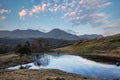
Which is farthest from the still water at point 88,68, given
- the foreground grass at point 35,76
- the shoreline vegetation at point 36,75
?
the foreground grass at point 35,76

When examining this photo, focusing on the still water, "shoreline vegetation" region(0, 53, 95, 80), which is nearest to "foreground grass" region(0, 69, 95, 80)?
"shoreline vegetation" region(0, 53, 95, 80)

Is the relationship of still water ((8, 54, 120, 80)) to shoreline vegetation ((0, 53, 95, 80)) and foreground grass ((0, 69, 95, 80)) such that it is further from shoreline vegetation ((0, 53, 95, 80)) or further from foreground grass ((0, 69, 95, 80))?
foreground grass ((0, 69, 95, 80))

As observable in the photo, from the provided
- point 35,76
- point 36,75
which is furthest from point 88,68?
point 35,76

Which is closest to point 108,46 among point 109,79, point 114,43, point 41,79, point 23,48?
point 114,43

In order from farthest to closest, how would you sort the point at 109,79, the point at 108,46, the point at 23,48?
the point at 108,46
the point at 23,48
the point at 109,79

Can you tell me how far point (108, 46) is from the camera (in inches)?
7466

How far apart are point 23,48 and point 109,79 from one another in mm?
104137

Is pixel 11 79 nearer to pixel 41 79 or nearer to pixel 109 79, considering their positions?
pixel 41 79

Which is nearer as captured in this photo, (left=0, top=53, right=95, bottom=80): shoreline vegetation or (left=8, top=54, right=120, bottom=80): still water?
(left=0, top=53, right=95, bottom=80): shoreline vegetation

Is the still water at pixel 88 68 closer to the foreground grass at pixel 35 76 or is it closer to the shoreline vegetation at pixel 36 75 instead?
the shoreline vegetation at pixel 36 75

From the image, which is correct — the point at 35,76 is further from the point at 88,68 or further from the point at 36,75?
the point at 88,68

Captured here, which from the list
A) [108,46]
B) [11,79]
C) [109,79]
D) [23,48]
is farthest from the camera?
[108,46]

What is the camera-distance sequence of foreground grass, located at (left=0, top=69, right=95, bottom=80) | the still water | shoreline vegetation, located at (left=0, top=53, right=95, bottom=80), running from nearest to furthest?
foreground grass, located at (left=0, top=69, right=95, bottom=80)
shoreline vegetation, located at (left=0, top=53, right=95, bottom=80)
the still water

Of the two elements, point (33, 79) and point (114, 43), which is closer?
point (33, 79)
